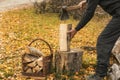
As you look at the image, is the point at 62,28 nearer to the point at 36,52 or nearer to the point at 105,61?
the point at 36,52

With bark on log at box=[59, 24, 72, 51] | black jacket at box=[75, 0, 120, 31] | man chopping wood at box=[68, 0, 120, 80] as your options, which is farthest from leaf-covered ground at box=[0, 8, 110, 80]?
black jacket at box=[75, 0, 120, 31]

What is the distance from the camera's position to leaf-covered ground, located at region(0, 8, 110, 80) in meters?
8.08

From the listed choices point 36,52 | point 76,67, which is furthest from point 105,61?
point 36,52

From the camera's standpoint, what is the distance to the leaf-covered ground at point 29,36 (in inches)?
318

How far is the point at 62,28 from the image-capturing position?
7410 mm

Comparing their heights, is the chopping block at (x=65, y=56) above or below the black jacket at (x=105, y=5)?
below

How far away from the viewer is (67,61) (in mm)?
7391

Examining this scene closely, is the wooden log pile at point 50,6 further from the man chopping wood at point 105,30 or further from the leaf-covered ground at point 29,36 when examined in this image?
the man chopping wood at point 105,30

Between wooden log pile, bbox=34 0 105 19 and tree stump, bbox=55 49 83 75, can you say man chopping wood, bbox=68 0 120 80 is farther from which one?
wooden log pile, bbox=34 0 105 19

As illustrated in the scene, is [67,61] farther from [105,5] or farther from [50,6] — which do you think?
[50,6]

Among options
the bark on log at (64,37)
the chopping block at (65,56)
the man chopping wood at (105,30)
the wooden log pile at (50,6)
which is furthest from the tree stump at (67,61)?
the wooden log pile at (50,6)

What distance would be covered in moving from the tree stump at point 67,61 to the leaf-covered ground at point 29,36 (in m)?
0.18

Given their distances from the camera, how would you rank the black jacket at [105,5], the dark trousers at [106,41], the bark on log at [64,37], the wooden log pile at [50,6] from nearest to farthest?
the black jacket at [105,5]
the dark trousers at [106,41]
the bark on log at [64,37]
the wooden log pile at [50,6]

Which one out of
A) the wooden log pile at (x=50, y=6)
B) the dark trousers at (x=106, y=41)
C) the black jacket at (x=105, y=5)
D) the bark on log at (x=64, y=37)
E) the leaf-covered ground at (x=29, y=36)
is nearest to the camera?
the black jacket at (x=105, y=5)
